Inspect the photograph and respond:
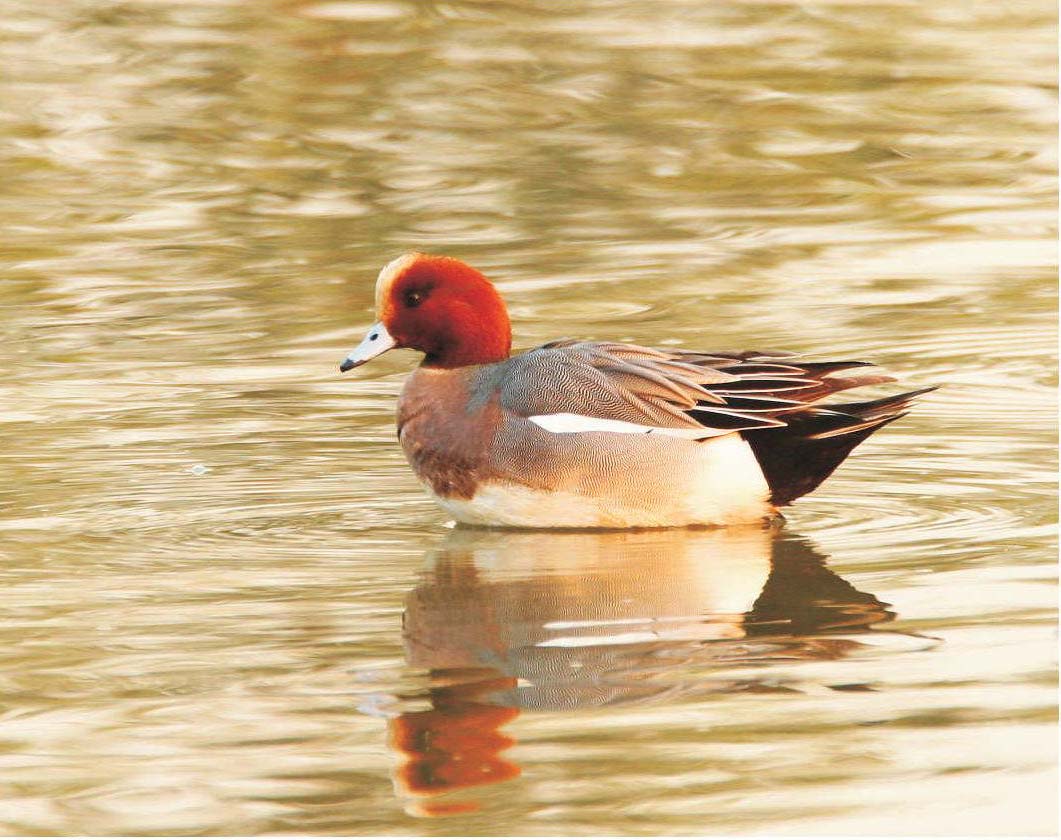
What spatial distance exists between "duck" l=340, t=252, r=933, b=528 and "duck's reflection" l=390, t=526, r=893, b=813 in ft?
0.32

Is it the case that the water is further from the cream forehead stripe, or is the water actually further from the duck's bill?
the cream forehead stripe

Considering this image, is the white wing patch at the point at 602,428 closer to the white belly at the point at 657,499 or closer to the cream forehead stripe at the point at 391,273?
the white belly at the point at 657,499

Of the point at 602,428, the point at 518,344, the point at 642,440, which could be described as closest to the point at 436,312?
the point at 602,428

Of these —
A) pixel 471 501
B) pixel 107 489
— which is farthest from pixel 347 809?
pixel 107 489

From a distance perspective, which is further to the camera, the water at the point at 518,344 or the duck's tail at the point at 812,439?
the duck's tail at the point at 812,439

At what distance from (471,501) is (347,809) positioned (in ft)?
8.43

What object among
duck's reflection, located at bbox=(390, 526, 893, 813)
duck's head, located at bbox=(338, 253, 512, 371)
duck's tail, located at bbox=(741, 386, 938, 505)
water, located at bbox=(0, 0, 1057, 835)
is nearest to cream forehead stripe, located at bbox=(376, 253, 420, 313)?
duck's head, located at bbox=(338, 253, 512, 371)

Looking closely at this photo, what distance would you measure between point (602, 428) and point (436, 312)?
0.74m

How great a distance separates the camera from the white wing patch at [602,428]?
691cm

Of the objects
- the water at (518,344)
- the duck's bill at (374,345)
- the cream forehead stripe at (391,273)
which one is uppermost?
the cream forehead stripe at (391,273)

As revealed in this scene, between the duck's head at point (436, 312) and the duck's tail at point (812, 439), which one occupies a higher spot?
the duck's head at point (436, 312)

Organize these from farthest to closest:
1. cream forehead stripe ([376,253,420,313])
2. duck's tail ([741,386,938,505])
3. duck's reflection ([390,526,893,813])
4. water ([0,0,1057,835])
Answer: cream forehead stripe ([376,253,420,313]) → duck's tail ([741,386,938,505]) → duck's reflection ([390,526,893,813]) → water ([0,0,1057,835])

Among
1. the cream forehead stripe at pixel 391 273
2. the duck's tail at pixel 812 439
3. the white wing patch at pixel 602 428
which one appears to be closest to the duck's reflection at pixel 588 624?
the duck's tail at pixel 812 439

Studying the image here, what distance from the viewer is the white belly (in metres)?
6.90
